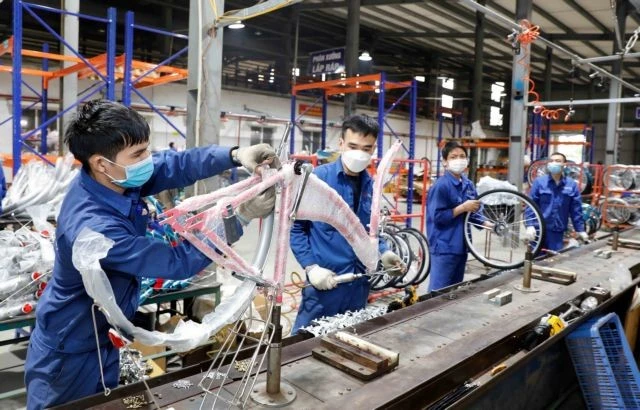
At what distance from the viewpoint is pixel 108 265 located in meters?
1.32

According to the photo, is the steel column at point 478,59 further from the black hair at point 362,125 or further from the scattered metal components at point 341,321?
the scattered metal components at point 341,321

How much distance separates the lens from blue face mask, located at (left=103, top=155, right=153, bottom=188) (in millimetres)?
1484

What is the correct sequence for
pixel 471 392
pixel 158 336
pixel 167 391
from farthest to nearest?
pixel 471 392, pixel 167 391, pixel 158 336

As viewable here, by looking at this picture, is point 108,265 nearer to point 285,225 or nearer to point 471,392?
point 285,225

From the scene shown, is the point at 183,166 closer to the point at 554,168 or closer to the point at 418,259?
the point at 418,259

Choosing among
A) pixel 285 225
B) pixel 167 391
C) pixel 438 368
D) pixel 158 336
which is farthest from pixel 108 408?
pixel 438 368

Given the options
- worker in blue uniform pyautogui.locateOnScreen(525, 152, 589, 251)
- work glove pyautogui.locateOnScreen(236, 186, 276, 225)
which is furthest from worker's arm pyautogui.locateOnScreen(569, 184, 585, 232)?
work glove pyautogui.locateOnScreen(236, 186, 276, 225)

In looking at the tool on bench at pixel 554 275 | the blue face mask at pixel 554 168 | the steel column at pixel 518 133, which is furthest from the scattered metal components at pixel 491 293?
the steel column at pixel 518 133

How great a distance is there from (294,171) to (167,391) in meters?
0.75

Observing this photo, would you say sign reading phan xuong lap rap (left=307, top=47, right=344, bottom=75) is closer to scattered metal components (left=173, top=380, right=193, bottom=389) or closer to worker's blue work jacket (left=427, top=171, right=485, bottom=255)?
worker's blue work jacket (left=427, top=171, right=485, bottom=255)

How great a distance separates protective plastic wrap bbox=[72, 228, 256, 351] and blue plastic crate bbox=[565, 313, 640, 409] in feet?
6.02

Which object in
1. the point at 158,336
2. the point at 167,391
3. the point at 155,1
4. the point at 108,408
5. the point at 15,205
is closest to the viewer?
the point at 158,336

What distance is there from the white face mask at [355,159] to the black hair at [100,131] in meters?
1.15

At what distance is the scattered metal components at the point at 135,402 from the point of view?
1.35m
